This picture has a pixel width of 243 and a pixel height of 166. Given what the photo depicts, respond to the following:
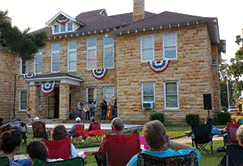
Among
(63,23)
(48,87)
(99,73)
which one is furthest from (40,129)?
(63,23)

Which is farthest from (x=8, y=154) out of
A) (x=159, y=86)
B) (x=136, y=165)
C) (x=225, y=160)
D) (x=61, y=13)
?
(x=61, y=13)

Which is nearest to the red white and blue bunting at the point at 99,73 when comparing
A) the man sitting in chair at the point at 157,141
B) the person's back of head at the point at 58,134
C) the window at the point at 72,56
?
the window at the point at 72,56

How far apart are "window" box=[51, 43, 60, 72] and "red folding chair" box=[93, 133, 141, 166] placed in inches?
738

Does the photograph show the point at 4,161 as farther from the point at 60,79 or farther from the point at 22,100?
the point at 22,100

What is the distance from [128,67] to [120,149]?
14.2 metres

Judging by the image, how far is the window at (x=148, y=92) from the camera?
1706cm

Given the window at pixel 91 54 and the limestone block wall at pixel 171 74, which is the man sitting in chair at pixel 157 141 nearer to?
the limestone block wall at pixel 171 74

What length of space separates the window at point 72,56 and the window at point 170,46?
8145 millimetres

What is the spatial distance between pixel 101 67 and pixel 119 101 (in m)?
3.76

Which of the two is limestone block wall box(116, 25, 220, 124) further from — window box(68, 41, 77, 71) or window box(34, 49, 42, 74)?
window box(34, 49, 42, 74)

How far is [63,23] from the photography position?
22.0 m

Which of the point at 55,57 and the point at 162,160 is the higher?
the point at 55,57

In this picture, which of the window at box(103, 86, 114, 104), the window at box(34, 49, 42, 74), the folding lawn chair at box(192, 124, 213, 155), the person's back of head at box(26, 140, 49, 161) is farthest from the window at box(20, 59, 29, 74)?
the person's back of head at box(26, 140, 49, 161)

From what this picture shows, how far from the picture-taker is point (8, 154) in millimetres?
2707
